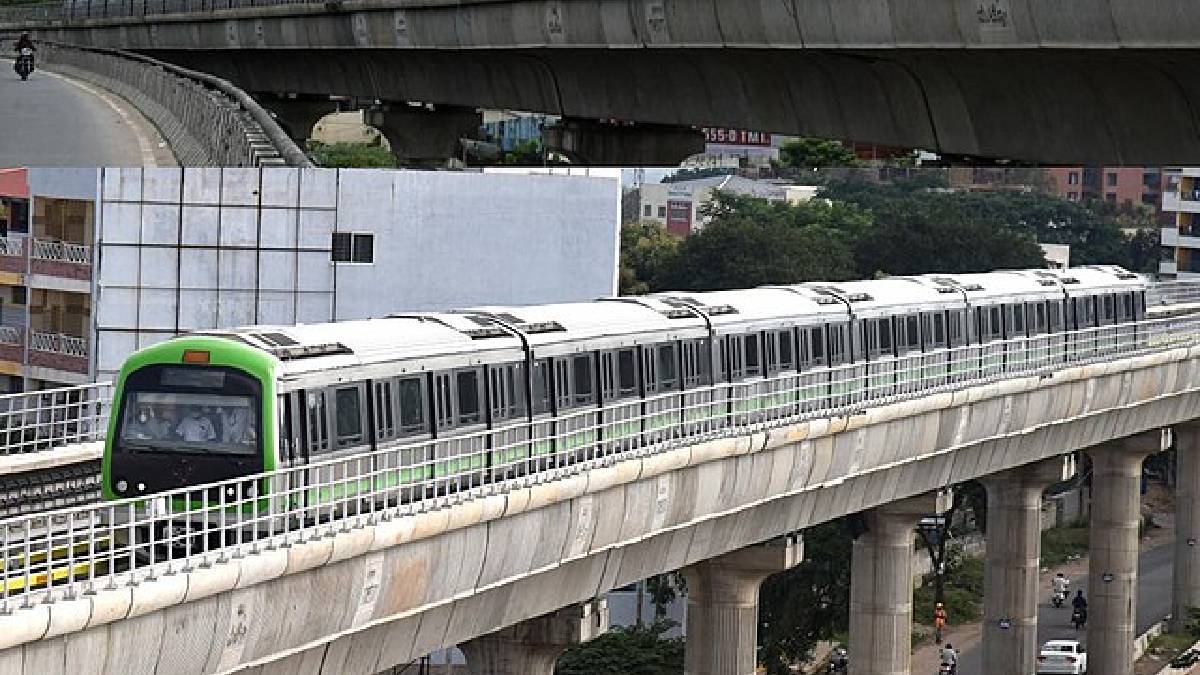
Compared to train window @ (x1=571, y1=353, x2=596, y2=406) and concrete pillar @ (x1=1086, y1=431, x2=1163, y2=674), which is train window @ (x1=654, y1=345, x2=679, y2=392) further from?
concrete pillar @ (x1=1086, y1=431, x2=1163, y2=674)

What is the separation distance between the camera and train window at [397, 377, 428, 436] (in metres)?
30.8

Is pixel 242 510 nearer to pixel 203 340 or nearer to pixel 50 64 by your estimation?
pixel 203 340

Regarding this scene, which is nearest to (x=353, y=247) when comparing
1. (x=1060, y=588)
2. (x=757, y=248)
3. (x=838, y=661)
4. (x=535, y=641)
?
(x=535, y=641)

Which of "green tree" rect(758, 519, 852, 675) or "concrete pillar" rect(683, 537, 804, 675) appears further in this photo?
"green tree" rect(758, 519, 852, 675)

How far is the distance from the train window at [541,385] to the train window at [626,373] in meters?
2.74

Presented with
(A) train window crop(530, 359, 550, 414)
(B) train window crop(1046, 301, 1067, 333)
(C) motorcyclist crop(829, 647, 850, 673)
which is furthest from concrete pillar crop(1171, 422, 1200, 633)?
(A) train window crop(530, 359, 550, 414)

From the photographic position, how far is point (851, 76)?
3634 centimetres

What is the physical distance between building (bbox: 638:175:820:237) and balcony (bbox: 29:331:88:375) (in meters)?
51.4

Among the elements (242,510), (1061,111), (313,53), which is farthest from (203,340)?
(313,53)

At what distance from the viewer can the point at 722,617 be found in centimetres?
5191

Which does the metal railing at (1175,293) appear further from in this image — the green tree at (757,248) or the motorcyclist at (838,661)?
the motorcyclist at (838,661)

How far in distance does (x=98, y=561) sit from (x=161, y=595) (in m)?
2.32

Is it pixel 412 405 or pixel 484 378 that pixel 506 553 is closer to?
pixel 484 378

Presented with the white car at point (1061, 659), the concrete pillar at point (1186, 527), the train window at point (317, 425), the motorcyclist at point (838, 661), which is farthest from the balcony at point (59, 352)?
the concrete pillar at point (1186, 527)
